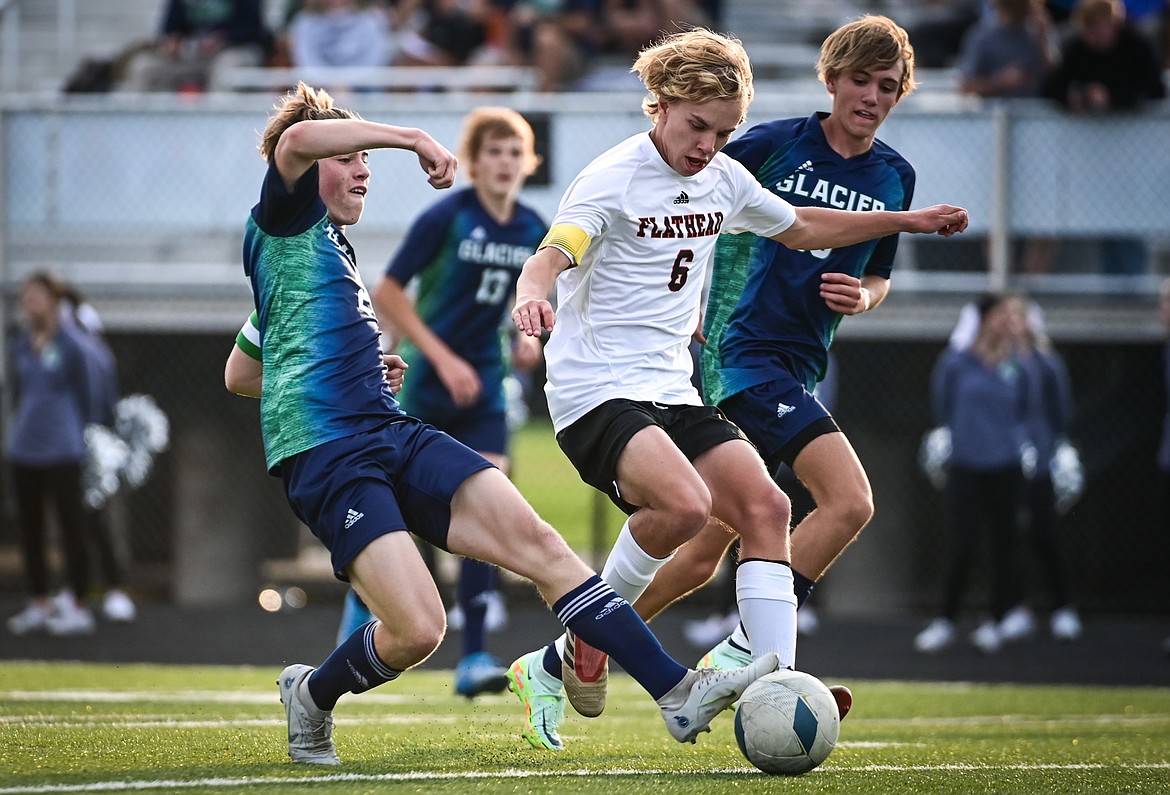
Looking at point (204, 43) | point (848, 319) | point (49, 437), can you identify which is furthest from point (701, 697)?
point (204, 43)

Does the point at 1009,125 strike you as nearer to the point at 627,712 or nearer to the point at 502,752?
the point at 627,712

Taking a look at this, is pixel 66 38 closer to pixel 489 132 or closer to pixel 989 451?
pixel 489 132

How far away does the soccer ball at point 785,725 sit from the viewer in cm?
456

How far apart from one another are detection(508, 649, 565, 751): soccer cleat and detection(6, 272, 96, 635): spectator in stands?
651cm

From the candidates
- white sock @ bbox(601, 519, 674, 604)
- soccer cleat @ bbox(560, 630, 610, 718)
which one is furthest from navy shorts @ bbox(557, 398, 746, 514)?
soccer cleat @ bbox(560, 630, 610, 718)

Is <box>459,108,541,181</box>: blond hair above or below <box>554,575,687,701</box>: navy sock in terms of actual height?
above

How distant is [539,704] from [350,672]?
0.82 m

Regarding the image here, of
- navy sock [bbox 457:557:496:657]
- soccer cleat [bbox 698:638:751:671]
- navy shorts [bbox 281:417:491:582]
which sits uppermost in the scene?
navy shorts [bbox 281:417:491:582]

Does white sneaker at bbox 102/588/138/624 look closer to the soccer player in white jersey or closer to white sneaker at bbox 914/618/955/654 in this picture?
white sneaker at bbox 914/618/955/654

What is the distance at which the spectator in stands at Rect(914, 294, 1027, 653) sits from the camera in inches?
426

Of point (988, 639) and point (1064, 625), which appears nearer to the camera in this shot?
point (988, 639)

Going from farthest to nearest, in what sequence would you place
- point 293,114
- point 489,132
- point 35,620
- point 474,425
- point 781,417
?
point 35,620, point 474,425, point 489,132, point 781,417, point 293,114

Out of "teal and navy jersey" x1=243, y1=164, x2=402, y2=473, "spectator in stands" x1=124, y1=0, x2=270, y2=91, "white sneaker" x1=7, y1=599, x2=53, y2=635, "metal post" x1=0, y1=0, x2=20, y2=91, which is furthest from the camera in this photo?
"metal post" x1=0, y1=0, x2=20, y2=91

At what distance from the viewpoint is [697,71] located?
5.08m
